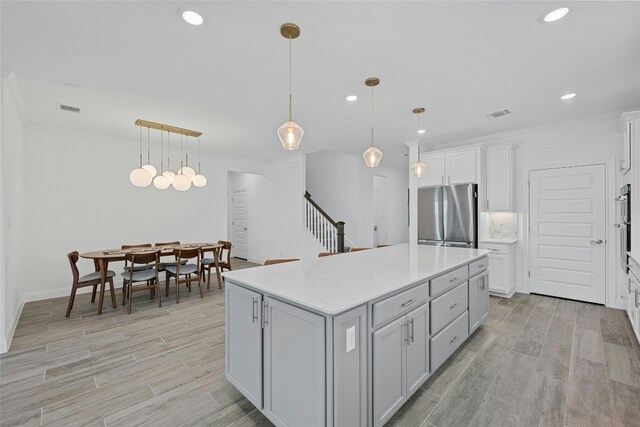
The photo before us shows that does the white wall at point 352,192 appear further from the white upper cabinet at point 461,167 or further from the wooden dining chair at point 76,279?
the wooden dining chair at point 76,279

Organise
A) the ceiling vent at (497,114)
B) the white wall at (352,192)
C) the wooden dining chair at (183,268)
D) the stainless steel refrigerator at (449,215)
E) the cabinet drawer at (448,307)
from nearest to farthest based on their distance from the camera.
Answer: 1. the cabinet drawer at (448,307)
2. the ceiling vent at (497,114)
3. the wooden dining chair at (183,268)
4. the stainless steel refrigerator at (449,215)
5. the white wall at (352,192)

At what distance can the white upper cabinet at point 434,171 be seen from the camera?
198 inches

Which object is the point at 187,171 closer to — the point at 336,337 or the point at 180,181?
the point at 180,181

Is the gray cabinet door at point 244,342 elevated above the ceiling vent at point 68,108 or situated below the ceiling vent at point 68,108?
below

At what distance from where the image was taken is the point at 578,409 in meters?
1.95

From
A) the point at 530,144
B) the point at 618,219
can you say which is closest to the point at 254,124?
the point at 530,144

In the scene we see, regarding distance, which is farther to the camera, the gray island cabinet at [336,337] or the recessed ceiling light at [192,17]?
the recessed ceiling light at [192,17]

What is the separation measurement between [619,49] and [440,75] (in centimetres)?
141

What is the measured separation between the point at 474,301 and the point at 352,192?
176 inches

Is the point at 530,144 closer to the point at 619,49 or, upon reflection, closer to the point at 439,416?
the point at 619,49

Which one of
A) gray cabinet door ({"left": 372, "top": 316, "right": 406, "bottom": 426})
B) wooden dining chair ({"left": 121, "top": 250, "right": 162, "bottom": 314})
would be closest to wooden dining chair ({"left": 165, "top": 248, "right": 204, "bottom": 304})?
wooden dining chair ({"left": 121, "top": 250, "right": 162, "bottom": 314})

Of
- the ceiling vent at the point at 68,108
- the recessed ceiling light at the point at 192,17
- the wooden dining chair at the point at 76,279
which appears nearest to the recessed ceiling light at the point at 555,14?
the recessed ceiling light at the point at 192,17

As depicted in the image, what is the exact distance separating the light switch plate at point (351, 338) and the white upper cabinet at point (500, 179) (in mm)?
4293

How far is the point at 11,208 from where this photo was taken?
128 inches
